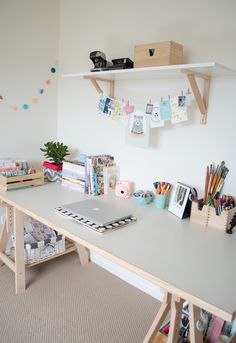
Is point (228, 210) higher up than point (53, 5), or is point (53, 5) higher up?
point (53, 5)

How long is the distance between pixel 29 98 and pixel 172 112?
4.11 ft

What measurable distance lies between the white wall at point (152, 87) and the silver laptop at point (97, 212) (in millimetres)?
443

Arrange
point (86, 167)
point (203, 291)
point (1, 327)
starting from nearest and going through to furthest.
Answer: point (203, 291)
point (1, 327)
point (86, 167)

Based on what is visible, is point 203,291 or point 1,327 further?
point 1,327

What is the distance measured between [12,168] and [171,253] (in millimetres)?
1318

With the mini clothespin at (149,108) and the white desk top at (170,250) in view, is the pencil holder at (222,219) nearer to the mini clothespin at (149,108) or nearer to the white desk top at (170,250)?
the white desk top at (170,250)

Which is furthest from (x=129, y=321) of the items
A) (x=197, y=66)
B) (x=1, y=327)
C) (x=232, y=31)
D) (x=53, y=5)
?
(x=53, y=5)

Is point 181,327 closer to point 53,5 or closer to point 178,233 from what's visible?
point 178,233

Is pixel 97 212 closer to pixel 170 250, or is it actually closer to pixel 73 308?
pixel 170 250

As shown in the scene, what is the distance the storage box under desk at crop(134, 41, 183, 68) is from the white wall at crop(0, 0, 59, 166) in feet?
3.51

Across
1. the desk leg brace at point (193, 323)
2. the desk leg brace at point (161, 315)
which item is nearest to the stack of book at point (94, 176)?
the desk leg brace at point (161, 315)

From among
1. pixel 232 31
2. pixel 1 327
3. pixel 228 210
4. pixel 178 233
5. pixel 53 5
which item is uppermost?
pixel 53 5

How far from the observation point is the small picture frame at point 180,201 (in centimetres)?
157

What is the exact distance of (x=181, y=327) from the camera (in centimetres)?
134
